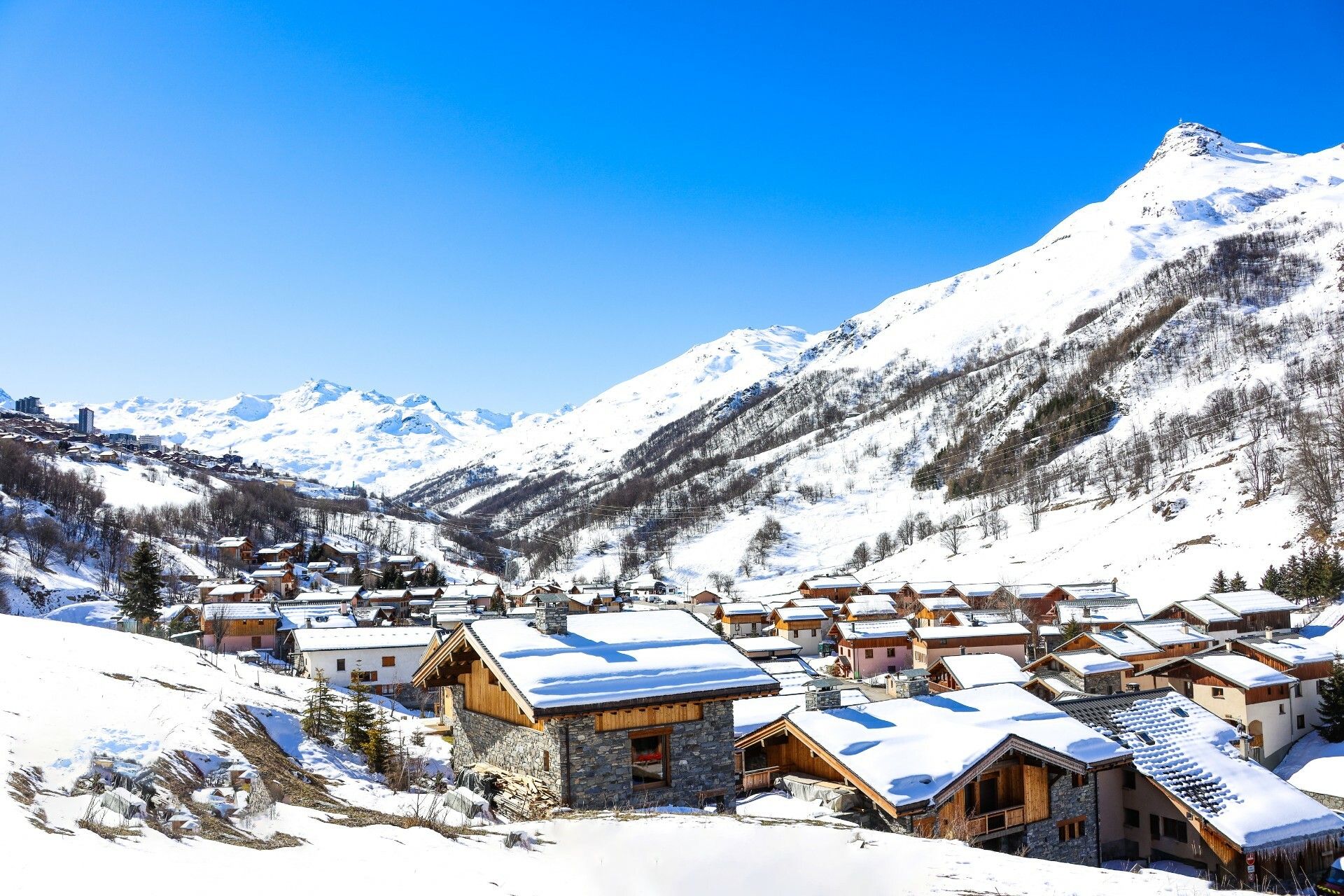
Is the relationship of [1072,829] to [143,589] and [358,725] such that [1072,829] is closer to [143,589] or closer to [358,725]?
[358,725]

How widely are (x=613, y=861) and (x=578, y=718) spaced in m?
6.42

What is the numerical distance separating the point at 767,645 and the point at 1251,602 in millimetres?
33775

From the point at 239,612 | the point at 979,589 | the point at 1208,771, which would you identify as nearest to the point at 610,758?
the point at 1208,771

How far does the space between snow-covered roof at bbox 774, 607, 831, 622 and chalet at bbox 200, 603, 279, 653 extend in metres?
42.3

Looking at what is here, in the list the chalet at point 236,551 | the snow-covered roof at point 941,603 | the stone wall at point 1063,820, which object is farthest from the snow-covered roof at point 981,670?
the chalet at point 236,551

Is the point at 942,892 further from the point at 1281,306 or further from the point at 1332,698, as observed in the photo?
the point at 1281,306

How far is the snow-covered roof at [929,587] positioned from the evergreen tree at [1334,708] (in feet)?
154

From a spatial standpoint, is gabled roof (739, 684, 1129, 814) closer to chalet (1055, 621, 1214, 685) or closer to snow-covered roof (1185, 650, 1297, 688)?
snow-covered roof (1185, 650, 1297, 688)

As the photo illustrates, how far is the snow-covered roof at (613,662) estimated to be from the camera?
16.7 metres

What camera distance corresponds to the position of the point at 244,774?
13.6 meters

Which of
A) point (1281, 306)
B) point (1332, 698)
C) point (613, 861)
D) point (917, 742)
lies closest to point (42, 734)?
point (613, 861)

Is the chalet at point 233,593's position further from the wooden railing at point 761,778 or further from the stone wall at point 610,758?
Result: the wooden railing at point 761,778

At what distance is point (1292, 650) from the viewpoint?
4169 cm

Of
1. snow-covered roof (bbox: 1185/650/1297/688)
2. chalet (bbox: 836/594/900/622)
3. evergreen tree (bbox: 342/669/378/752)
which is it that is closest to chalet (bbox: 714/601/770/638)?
chalet (bbox: 836/594/900/622)
